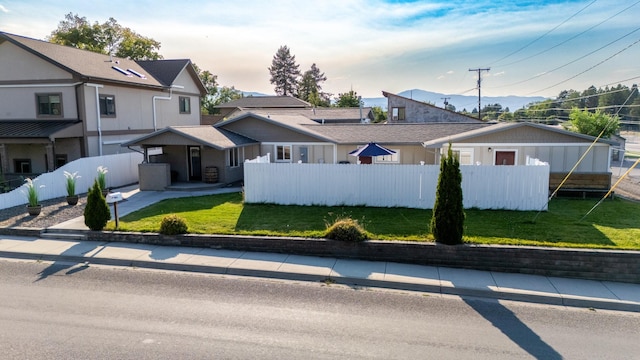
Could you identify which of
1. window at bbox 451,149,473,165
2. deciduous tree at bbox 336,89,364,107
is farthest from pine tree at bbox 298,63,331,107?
window at bbox 451,149,473,165

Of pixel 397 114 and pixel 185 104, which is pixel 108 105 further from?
pixel 397 114

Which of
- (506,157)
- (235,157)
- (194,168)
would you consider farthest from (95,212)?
(506,157)

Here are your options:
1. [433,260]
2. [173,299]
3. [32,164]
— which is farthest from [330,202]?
[32,164]

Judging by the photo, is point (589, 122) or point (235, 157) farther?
point (589, 122)

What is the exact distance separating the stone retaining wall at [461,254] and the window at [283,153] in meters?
12.0

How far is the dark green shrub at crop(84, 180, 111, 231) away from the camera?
1298 centimetres

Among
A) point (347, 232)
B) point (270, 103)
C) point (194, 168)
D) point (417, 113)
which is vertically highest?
point (270, 103)

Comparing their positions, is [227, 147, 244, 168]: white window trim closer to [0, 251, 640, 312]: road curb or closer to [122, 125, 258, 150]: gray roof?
[122, 125, 258, 150]: gray roof

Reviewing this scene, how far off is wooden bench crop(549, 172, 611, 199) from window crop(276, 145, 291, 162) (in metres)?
13.0

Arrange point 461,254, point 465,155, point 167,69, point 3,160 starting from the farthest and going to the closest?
point 167,69, point 3,160, point 465,155, point 461,254

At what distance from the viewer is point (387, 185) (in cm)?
1552

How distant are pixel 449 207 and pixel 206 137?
13522 millimetres

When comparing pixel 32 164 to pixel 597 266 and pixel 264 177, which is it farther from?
pixel 597 266

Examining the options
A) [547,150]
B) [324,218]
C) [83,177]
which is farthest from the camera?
[83,177]
